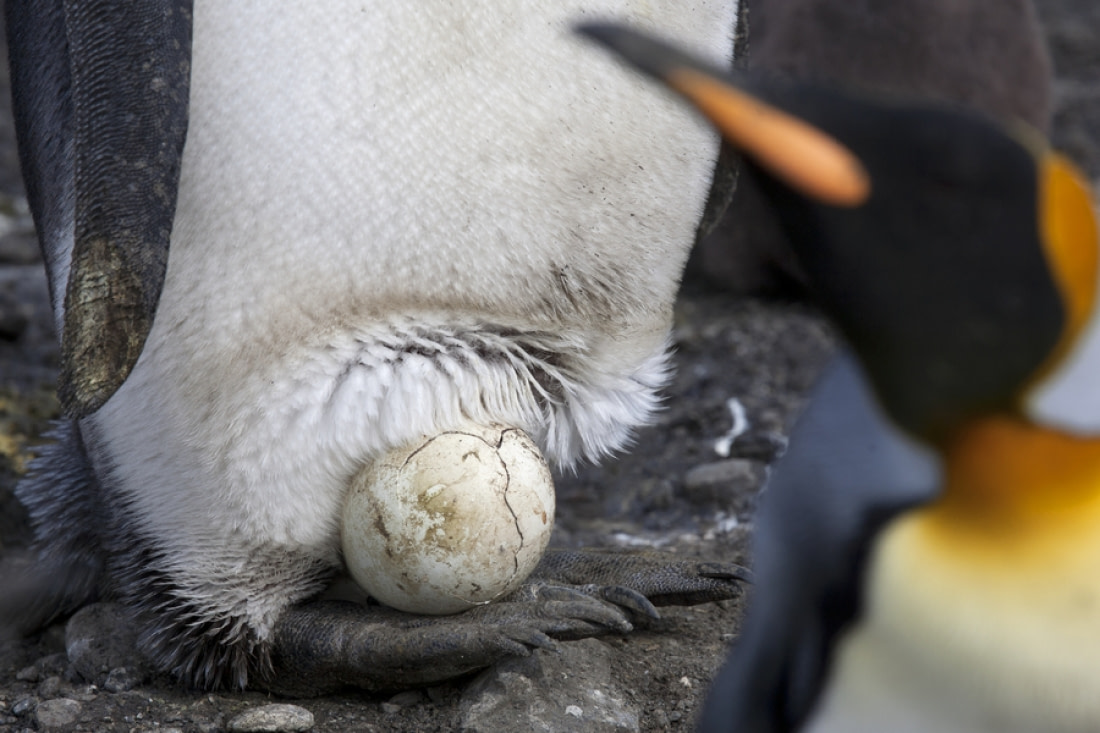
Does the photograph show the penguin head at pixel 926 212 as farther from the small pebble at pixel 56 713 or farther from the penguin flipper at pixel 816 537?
the small pebble at pixel 56 713

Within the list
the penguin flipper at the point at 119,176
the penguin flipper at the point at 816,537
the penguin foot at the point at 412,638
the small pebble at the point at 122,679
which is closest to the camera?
the penguin flipper at the point at 816,537

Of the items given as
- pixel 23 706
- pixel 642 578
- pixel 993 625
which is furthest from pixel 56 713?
pixel 993 625

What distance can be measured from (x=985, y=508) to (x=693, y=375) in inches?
65.2

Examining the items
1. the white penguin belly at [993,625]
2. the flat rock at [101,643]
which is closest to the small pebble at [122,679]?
the flat rock at [101,643]

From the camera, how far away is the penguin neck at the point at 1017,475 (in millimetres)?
611

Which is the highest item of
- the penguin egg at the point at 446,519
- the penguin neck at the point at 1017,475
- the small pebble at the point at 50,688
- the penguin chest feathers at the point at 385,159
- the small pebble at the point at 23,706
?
the penguin chest feathers at the point at 385,159

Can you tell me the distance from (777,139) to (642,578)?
0.88 metres

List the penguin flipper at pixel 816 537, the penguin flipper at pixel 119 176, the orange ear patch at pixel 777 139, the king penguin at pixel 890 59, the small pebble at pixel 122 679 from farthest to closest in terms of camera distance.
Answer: the king penguin at pixel 890 59 < the small pebble at pixel 122 679 < the penguin flipper at pixel 119 176 < the penguin flipper at pixel 816 537 < the orange ear patch at pixel 777 139

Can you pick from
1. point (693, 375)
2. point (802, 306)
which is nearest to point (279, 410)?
point (693, 375)

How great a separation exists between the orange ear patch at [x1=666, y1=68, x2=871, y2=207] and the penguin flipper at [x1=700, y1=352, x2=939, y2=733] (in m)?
0.14

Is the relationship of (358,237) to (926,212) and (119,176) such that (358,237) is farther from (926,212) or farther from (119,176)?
(926,212)

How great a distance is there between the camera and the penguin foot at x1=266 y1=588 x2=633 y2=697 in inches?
46.7

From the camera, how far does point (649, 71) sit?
0.55m

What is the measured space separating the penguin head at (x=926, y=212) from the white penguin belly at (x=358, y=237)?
632mm
